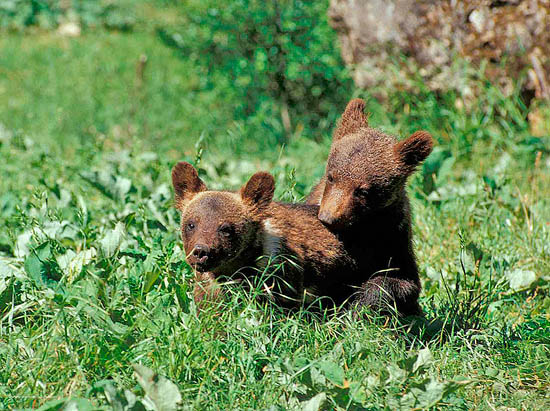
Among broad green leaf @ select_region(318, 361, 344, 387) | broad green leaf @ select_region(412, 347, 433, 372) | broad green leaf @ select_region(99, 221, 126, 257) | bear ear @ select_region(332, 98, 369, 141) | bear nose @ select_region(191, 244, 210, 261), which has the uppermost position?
bear ear @ select_region(332, 98, 369, 141)

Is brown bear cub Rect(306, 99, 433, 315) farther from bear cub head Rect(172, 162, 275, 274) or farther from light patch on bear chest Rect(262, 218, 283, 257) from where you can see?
bear cub head Rect(172, 162, 275, 274)

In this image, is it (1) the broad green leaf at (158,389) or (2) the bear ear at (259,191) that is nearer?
(1) the broad green leaf at (158,389)

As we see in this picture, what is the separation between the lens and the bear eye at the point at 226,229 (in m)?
3.66

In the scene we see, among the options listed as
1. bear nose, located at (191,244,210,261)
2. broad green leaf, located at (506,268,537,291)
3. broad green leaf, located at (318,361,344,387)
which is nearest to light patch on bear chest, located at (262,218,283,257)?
bear nose, located at (191,244,210,261)

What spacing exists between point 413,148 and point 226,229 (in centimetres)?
129

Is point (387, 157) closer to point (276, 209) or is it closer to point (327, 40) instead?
point (276, 209)

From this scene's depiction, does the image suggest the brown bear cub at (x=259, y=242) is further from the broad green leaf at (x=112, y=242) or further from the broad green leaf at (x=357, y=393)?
the broad green leaf at (x=357, y=393)

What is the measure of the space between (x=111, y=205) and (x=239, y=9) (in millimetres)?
3928

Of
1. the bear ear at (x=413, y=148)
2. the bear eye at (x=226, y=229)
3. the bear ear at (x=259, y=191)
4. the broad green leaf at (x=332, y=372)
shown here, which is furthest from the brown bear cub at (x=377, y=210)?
the broad green leaf at (x=332, y=372)

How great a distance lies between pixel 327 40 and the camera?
8.37m

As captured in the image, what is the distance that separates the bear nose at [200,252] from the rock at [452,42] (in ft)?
14.2

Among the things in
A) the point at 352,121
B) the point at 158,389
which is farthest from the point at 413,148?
the point at 158,389

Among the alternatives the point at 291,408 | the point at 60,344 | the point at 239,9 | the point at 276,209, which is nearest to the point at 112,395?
the point at 60,344

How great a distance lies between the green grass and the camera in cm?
314
